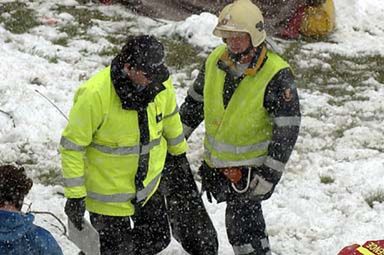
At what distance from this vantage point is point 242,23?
423 centimetres

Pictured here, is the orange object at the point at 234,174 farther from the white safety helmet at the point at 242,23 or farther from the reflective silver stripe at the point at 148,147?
the white safety helmet at the point at 242,23

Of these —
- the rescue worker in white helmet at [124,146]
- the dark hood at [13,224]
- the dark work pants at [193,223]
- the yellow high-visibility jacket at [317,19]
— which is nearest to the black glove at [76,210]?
the rescue worker in white helmet at [124,146]

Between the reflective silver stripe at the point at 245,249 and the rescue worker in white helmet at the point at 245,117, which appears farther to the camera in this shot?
the reflective silver stripe at the point at 245,249

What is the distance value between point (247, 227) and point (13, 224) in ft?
6.01

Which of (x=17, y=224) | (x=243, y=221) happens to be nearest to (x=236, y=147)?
(x=243, y=221)

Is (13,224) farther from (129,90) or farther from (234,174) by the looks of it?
(234,174)

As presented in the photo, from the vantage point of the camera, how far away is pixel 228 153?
4.59 metres

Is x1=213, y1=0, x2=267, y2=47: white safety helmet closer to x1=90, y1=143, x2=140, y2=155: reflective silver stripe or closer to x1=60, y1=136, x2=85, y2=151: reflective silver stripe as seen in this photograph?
x1=90, y1=143, x2=140, y2=155: reflective silver stripe

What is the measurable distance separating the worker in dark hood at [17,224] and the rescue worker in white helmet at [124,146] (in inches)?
22.0

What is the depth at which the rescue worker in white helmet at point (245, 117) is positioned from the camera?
427 cm

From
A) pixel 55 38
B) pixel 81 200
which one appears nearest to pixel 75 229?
pixel 81 200

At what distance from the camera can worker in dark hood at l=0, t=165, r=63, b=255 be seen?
3275 mm

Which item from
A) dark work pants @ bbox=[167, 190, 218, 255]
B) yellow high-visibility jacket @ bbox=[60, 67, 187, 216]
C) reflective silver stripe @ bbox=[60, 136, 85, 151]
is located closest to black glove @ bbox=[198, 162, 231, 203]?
dark work pants @ bbox=[167, 190, 218, 255]

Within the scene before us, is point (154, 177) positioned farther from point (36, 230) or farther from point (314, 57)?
point (314, 57)
